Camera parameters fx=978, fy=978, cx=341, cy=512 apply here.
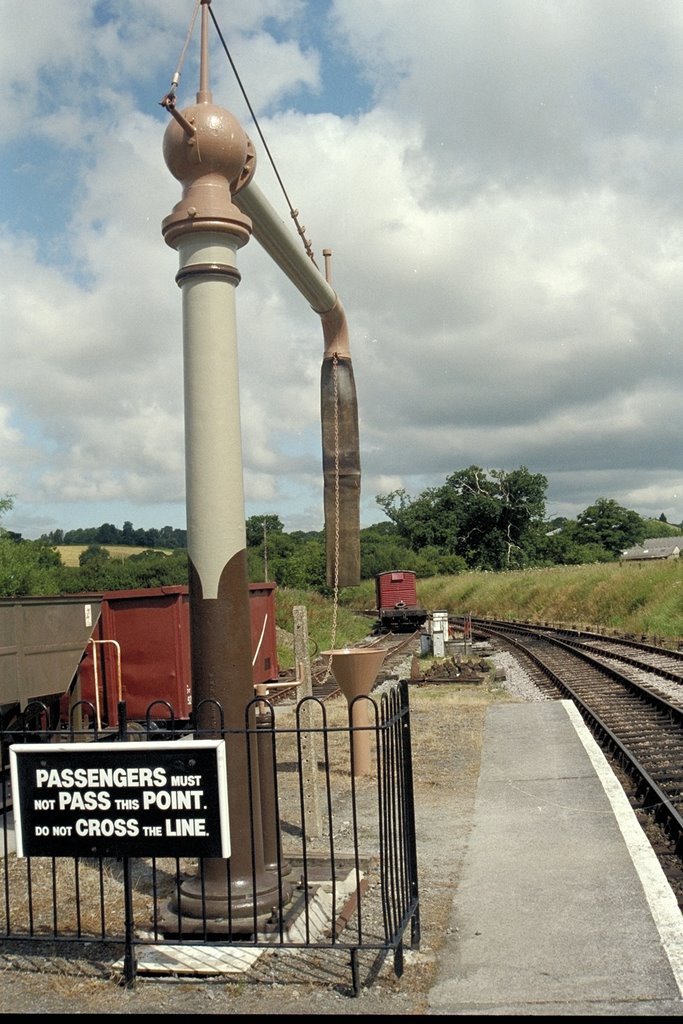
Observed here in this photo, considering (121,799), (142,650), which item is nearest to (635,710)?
(142,650)

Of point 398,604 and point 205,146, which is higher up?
point 205,146

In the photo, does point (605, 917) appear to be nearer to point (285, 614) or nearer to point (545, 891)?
point (545, 891)

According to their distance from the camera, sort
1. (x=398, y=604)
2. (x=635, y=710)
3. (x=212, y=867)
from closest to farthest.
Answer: (x=212, y=867) → (x=635, y=710) → (x=398, y=604)

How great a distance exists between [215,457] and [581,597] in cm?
3612

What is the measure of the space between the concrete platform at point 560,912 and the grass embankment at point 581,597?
1921 centimetres

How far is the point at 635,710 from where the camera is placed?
14.0 m

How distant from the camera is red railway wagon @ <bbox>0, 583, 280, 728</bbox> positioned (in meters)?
8.97

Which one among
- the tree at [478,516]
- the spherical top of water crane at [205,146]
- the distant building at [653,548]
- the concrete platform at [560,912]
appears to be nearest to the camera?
the concrete platform at [560,912]

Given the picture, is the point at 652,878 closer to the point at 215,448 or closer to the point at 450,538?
the point at 215,448

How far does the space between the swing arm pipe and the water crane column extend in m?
0.40

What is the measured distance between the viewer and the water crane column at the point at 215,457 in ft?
17.3

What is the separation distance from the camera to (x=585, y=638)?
29.4m

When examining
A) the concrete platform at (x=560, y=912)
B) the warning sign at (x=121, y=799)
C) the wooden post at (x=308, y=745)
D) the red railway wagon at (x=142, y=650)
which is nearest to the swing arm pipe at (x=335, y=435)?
the warning sign at (x=121, y=799)

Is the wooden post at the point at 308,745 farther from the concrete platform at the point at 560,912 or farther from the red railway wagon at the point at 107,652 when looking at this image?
the red railway wagon at the point at 107,652
